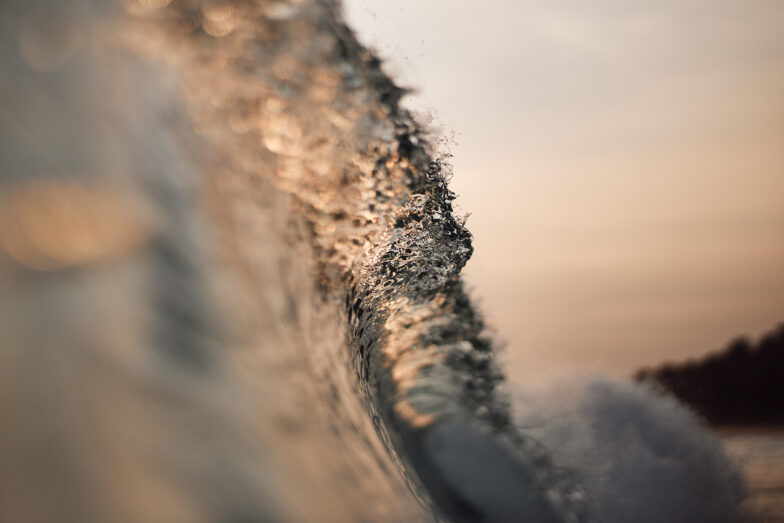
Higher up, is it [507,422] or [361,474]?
[507,422]

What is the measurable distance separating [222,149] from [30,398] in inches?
31.7

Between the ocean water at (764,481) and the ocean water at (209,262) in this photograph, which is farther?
the ocean water at (764,481)

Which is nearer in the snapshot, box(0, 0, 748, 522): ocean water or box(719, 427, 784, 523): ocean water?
box(0, 0, 748, 522): ocean water

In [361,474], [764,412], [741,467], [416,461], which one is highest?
[764,412]

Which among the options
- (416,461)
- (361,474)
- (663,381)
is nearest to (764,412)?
(663,381)

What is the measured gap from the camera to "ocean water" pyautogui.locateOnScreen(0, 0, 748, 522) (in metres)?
0.60

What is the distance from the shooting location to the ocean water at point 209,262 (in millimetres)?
598

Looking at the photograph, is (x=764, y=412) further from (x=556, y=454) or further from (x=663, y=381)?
(x=556, y=454)

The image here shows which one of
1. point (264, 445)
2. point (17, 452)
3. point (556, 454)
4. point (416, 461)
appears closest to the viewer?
point (17, 452)

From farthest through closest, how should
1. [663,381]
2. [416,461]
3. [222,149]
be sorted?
[663,381] < [416,461] < [222,149]

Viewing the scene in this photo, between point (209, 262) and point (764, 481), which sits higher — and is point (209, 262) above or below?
below

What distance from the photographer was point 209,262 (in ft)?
3.04

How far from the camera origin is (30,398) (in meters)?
0.57

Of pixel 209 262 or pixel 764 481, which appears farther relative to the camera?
pixel 764 481
